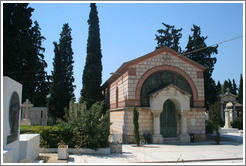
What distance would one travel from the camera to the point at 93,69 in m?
26.8

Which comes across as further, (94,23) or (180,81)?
(94,23)

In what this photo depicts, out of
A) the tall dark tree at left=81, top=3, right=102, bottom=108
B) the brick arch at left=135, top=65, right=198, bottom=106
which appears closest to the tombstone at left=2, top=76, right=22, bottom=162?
the brick arch at left=135, top=65, right=198, bottom=106

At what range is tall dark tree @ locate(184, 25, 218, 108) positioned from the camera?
30188mm

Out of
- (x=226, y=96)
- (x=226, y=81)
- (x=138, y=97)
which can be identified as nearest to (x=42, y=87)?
(x=138, y=97)

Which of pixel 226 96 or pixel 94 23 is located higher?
pixel 94 23

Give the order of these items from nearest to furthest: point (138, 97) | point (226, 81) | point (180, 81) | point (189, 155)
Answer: point (189, 155), point (138, 97), point (180, 81), point (226, 81)

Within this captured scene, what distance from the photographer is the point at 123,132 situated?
19766 mm

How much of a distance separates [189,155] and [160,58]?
954cm

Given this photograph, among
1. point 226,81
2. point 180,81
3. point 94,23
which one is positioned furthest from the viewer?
point 226,81

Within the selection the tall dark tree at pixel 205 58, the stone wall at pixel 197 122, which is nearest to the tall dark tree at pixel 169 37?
the tall dark tree at pixel 205 58

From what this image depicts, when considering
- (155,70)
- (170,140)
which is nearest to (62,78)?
(155,70)

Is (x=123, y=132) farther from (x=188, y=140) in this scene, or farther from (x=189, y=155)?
(x=189, y=155)

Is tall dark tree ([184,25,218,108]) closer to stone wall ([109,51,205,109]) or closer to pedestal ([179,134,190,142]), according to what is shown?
stone wall ([109,51,205,109])

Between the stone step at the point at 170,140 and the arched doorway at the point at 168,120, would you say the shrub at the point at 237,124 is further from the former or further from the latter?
the stone step at the point at 170,140
